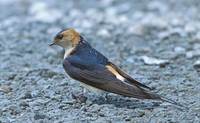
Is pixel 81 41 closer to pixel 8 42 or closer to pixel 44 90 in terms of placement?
pixel 44 90

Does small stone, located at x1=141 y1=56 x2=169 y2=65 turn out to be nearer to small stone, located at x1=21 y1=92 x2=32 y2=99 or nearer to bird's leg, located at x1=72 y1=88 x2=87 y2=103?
bird's leg, located at x1=72 y1=88 x2=87 y2=103

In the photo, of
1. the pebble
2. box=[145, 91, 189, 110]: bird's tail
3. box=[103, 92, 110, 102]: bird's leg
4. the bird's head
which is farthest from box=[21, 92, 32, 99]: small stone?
the pebble

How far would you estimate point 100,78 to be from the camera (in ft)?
17.3

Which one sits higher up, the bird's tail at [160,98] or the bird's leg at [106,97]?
the bird's tail at [160,98]

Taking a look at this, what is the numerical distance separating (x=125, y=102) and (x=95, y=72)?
0.31 metres

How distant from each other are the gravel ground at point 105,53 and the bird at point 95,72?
0.45 ft

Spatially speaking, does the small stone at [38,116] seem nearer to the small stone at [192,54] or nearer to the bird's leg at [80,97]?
the bird's leg at [80,97]

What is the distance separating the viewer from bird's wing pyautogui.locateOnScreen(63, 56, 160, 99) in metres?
5.11

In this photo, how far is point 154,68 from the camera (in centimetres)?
660

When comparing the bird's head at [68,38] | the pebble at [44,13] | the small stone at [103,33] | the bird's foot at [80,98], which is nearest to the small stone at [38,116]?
the bird's foot at [80,98]

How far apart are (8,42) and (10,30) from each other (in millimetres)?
649

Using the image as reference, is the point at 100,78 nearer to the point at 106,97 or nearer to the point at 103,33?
the point at 106,97

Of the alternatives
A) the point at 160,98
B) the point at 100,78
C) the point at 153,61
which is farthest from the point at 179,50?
the point at 160,98

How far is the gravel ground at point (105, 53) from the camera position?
519cm
